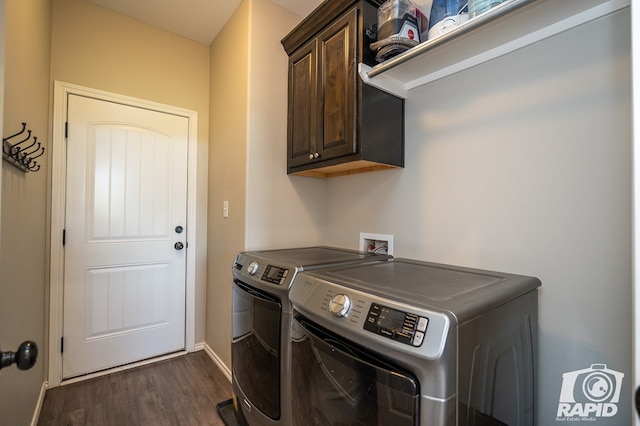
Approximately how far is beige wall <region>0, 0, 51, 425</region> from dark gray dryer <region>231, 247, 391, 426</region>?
954mm

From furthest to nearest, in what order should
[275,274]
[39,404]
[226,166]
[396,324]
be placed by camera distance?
[226,166] → [39,404] → [275,274] → [396,324]

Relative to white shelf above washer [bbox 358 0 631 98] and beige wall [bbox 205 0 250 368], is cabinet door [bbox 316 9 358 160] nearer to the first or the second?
white shelf above washer [bbox 358 0 631 98]

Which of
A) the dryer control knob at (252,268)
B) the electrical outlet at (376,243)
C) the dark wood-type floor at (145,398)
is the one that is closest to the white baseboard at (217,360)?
the dark wood-type floor at (145,398)

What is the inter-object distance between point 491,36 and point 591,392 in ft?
4.50

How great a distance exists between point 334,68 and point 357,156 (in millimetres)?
537

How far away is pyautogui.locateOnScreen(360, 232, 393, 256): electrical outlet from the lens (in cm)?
172

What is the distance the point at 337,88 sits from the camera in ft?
Answer: 5.13

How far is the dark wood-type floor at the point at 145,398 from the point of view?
1.71 meters

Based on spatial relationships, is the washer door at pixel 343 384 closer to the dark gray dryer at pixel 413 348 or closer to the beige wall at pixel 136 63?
the dark gray dryer at pixel 413 348

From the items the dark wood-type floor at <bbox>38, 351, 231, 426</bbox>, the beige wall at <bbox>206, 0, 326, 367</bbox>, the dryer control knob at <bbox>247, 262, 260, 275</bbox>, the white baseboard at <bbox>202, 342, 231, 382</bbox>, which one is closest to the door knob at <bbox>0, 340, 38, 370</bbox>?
the dryer control knob at <bbox>247, 262, 260, 275</bbox>

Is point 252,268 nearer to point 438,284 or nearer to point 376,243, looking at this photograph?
point 376,243

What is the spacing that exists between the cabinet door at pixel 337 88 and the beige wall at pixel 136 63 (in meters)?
1.44

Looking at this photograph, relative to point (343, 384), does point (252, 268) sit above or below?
above

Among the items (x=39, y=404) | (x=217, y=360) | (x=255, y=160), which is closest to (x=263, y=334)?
(x=255, y=160)
